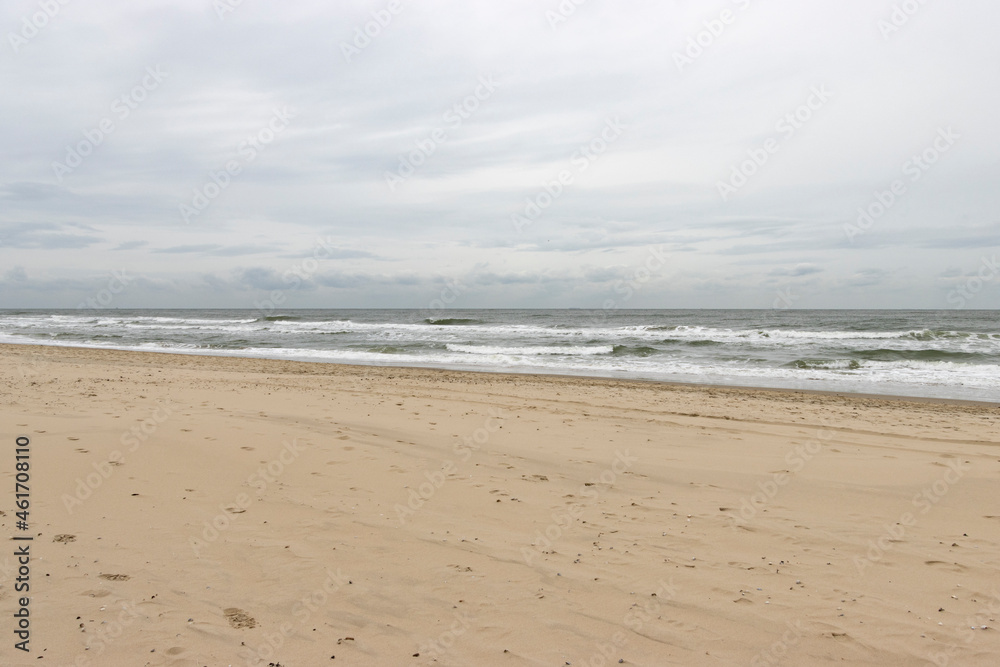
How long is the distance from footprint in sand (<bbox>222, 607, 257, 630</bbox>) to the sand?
18mm

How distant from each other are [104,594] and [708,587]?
3530 millimetres

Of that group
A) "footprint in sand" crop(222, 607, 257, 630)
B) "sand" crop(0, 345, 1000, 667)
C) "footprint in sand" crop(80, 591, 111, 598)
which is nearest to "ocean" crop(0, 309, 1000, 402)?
"sand" crop(0, 345, 1000, 667)

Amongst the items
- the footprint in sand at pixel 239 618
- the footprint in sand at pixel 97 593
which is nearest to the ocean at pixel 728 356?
the footprint in sand at pixel 239 618

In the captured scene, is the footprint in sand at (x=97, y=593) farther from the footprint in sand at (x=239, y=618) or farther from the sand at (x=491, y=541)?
the footprint in sand at (x=239, y=618)

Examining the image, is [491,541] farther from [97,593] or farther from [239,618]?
[97,593]

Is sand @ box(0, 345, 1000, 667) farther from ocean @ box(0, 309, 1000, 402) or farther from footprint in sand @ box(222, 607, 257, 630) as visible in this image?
ocean @ box(0, 309, 1000, 402)

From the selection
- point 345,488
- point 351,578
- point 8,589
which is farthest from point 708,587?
point 8,589

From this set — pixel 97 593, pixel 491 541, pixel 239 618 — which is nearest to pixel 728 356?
pixel 491 541

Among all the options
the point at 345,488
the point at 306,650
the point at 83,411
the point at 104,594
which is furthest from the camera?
the point at 83,411

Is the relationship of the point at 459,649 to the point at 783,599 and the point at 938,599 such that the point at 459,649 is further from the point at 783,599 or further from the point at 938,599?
the point at 938,599

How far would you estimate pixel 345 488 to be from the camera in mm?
5121

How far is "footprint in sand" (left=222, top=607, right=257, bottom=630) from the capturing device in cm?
297

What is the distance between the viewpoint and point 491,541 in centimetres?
409

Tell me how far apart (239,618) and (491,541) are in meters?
1.71
